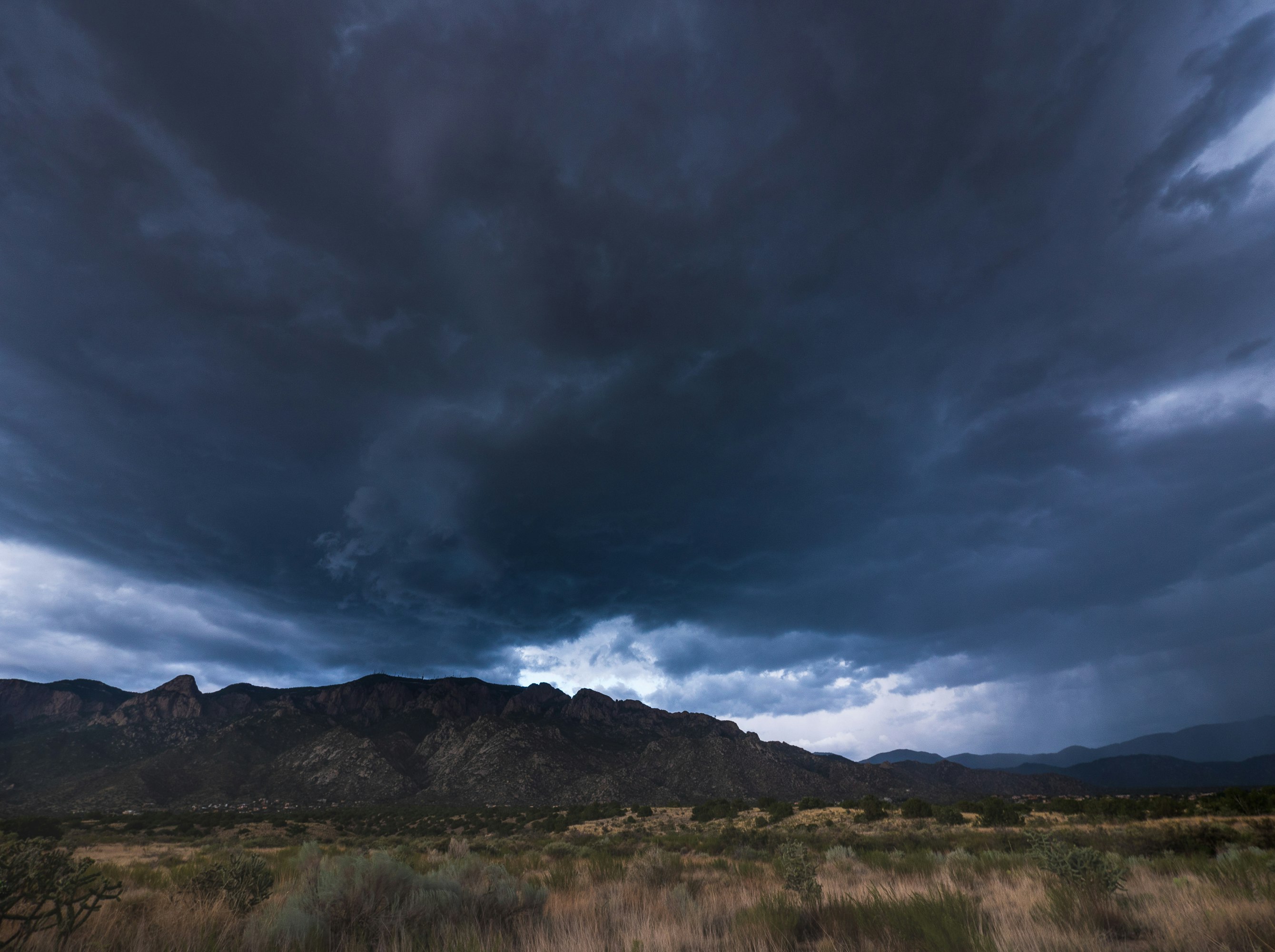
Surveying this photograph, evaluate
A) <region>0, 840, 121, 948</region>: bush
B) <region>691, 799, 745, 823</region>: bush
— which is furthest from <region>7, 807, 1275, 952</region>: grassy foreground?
<region>691, 799, 745, 823</region>: bush

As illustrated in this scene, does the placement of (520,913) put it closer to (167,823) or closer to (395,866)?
(395,866)

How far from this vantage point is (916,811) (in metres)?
34.2

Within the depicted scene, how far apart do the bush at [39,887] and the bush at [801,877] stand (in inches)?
323

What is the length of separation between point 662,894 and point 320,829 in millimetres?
52359

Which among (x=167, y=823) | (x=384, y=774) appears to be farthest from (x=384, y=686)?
(x=167, y=823)

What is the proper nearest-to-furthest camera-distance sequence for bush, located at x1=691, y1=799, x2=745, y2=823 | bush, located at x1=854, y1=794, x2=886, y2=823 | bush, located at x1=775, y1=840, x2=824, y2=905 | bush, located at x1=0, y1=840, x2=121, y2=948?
bush, located at x1=0, y1=840, x2=121, y2=948
bush, located at x1=775, y1=840, x2=824, y2=905
bush, located at x1=854, y1=794, x2=886, y2=823
bush, located at x1=691, y1=799, x2=745, y2=823

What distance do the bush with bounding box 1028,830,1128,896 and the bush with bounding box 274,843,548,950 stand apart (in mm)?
7687

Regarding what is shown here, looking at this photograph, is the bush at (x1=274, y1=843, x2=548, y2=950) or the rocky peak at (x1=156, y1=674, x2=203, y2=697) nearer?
the bush at (x1=274, y1=843, x2=548, y2=950)

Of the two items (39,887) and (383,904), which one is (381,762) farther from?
(39,887)

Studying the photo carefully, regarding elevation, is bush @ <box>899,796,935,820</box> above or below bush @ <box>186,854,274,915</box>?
below

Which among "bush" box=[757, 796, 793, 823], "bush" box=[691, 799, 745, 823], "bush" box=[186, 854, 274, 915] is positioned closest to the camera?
"bush" box=[186, 854, 274, 915]

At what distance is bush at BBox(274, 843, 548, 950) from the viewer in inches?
209

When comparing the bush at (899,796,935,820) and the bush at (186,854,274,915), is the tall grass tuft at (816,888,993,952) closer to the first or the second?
the bush at (186,854,274,915)

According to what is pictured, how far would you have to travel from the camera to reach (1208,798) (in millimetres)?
36031
